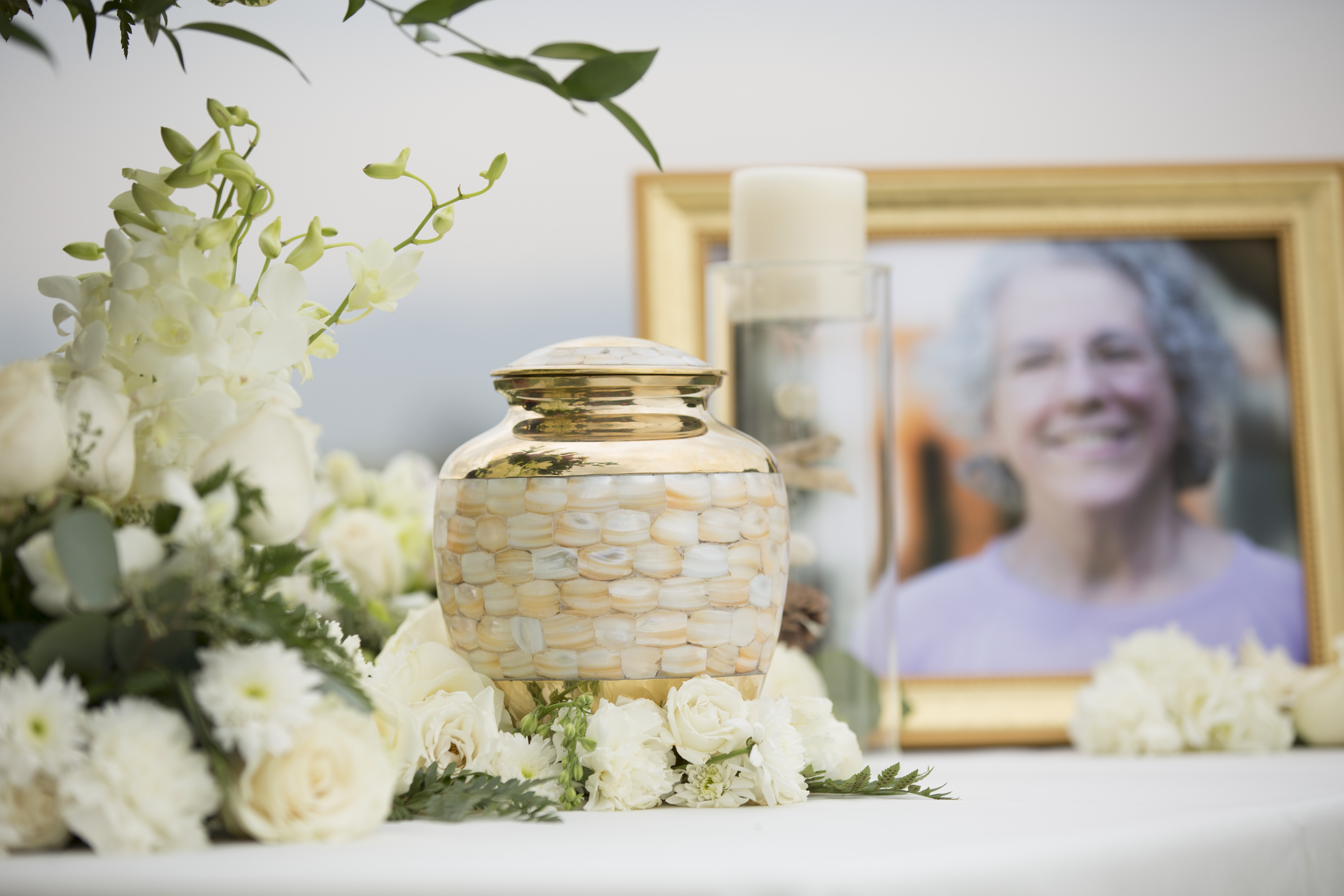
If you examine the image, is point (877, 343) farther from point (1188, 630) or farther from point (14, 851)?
point (14, 851)

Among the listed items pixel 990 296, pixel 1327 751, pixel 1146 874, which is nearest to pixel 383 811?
pixel 1146 874

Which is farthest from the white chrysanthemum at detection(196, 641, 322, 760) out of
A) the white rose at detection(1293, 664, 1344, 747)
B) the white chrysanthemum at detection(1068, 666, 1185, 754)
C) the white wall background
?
the white wall background

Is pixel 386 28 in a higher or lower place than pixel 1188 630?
higher

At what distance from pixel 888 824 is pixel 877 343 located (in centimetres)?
42

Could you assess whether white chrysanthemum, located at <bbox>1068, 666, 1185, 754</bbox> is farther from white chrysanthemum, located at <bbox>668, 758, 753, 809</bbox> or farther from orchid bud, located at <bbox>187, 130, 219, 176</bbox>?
orchid bud, located at <bbox>187, 130, 219, 176</bbox>

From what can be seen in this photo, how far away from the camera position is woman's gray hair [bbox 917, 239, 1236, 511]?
1.09 meters

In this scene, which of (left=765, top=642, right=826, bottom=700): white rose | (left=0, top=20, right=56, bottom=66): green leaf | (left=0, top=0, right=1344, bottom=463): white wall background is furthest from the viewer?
(left=0, top=0, right=1344, bottom=463): white wall background

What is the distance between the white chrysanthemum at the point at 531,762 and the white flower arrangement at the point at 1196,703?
20.8 inches

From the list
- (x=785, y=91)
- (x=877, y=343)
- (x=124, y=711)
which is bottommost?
(x=124, y=711)

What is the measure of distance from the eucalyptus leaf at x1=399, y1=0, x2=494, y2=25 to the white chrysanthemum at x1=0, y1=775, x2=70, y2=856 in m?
0.31

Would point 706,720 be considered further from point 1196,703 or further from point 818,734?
point 1196,703

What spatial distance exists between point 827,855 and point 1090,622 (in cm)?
78

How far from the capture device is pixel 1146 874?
16.8 inches

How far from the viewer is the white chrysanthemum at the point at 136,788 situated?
1.22 feet
